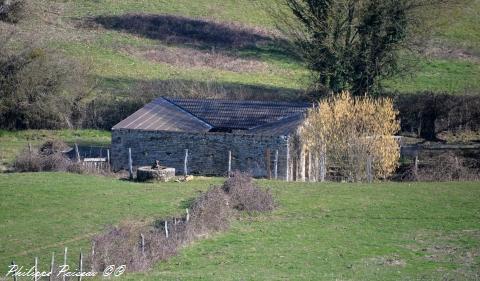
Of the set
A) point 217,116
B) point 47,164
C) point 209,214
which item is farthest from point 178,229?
point 217,116

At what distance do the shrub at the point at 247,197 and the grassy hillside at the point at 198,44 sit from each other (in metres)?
26.6

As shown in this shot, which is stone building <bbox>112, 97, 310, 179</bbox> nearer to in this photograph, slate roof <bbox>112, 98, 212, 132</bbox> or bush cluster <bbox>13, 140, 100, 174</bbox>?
Answer: slate roof <bbox>112, 98, 212, 132</bbox>

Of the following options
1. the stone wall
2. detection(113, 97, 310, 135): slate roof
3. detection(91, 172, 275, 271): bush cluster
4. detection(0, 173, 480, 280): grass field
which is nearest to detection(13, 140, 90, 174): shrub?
detection(0, 173, 480, 280): grass field

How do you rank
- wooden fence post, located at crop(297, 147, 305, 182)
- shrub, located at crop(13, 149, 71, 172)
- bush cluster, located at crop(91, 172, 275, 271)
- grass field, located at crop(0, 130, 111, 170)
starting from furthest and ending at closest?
grass field, located at crop(0, 130, 111, 170) < wooden fence post, located at crop(297, 147, 305, 182) < shrub, located at crop(13, 149, 71, 172) < bush cluster, located at crop(91, 172, 275, 271)

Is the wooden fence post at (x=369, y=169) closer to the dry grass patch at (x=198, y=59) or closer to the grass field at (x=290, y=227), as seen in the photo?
the grass field at (x=290, y=227)

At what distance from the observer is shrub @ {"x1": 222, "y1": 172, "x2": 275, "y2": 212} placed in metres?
30.4

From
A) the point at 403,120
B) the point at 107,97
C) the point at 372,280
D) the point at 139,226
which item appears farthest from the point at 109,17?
the point at 372,280

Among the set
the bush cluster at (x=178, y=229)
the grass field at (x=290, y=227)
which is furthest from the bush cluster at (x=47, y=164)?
the bush cluster at (x=178, y=229)

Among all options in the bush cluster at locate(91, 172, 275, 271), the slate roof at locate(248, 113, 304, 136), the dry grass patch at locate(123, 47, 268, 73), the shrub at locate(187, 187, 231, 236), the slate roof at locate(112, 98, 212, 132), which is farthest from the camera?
the dry grass patch at locate(123, 47, 268, 73)

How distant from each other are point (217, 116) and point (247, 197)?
12.4 meters

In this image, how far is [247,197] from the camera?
3059 centimetres

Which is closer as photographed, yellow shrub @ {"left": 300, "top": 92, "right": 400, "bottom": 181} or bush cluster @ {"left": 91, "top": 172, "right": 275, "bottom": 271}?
bush cluster @ {"left": 91, "top": 172, "right": 275, "bottom": 271}

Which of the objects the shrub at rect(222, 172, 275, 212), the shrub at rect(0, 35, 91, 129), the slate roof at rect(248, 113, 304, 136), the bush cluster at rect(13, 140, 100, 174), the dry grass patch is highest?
the dry grass patch

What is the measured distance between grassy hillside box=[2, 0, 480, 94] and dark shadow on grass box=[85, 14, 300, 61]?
0.27 ft
